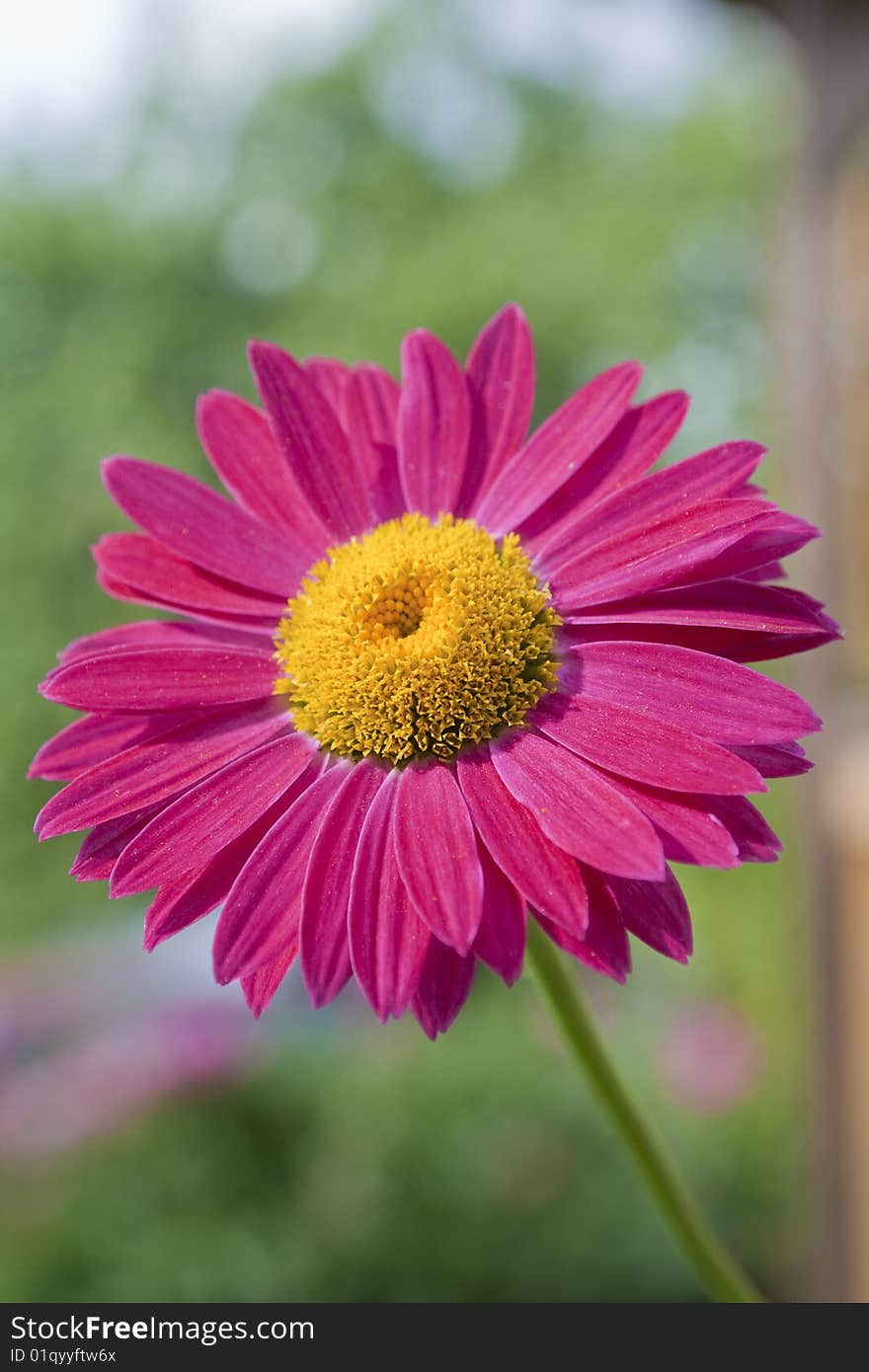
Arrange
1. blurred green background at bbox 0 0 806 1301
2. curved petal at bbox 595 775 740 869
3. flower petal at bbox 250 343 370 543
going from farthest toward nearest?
Answer: 1. blurred green background at bbox 0 0 806 1301
2. flower petal at bbox 250 343 370 543
3. curved petal at bbox 595 775 740 869

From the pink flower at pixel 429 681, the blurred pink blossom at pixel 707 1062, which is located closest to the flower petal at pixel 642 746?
the pink flower at pixel 429 681

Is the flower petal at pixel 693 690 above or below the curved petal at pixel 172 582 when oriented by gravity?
below

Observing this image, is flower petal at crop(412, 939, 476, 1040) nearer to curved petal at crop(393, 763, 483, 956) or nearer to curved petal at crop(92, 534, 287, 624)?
curved petal at crop(393, 763, 483, 956)

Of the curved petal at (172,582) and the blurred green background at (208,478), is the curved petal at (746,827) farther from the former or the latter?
the blurred green background at (208,478)

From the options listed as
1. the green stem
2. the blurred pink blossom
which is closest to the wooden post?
the blurred pink blossom

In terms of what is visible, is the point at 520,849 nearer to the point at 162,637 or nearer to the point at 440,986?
the point at 440,986
